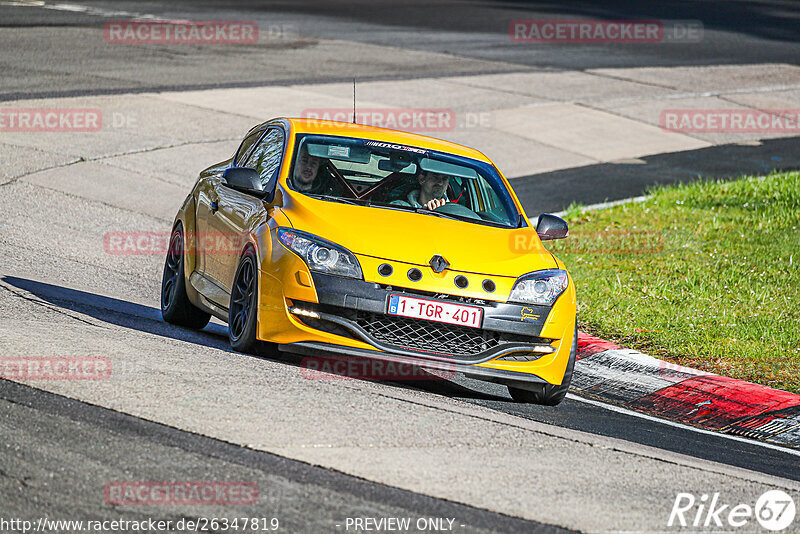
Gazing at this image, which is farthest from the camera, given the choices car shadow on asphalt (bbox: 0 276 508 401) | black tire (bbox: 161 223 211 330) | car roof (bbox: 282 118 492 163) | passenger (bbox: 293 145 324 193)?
black tire (bbox: 161 223 211 330)

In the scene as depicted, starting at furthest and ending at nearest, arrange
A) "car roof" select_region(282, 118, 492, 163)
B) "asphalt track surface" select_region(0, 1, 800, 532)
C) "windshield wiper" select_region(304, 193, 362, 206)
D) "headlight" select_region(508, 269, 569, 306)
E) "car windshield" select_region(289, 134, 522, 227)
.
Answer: "car roof" select_region(282, 118, 492, 163) < "car windshield" select_region(289, 134, 522, 227) < "windshield wiper" select_region(304, 193, 362, 206) < "headlight" select_region(508, 269, 569, 306) < "asphalt track surface" select_region(0, 1, 800, 532)

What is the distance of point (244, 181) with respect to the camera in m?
8.13

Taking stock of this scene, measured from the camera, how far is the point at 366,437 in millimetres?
5996

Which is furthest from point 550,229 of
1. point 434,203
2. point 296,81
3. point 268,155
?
point 296,81

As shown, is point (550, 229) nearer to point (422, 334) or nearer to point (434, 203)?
point (434, 203)

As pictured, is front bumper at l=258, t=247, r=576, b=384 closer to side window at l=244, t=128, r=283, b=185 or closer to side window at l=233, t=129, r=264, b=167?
side window at l=244, t=128, r=283, b=185

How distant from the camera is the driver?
336 inches

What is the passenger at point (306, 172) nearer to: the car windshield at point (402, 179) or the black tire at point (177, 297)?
the car windshield at point (402, 179)

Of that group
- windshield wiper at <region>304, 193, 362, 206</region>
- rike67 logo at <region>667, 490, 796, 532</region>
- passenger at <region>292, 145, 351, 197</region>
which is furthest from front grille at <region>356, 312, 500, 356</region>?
rike67 logo at <region>667, 490, 796, 532</region>

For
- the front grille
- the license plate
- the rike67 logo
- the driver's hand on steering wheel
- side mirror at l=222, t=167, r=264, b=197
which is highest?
side mirror at l=222, t=167, r=264, b=197

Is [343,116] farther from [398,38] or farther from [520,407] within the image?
[520,407]

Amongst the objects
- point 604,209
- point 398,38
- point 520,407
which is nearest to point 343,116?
point 604,209

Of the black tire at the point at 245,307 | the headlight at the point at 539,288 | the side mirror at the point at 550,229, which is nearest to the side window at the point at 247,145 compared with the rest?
the black tire at the point at 245,307

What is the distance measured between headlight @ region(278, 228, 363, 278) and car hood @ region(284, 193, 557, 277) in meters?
0.06
